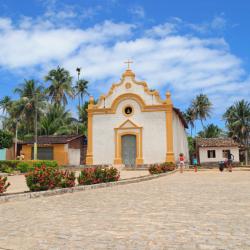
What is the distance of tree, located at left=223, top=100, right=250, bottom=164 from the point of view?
165ft

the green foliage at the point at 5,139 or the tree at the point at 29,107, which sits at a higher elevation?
the tree at the point at 29,107

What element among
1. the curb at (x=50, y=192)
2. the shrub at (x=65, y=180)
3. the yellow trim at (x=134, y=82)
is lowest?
the curb at (x=50, y=192)

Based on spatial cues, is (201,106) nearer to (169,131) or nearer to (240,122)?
(240,122)

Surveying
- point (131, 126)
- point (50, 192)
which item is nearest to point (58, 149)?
point (131, 126)

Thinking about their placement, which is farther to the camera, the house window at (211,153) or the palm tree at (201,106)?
the palm tree at (201,106)

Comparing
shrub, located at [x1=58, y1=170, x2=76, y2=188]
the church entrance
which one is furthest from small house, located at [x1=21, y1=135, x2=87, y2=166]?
shrub, located at [x1=58, y1=170, x2=76, y2=188]

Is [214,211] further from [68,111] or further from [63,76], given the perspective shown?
[63,76]

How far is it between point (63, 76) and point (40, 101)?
1545 centimetres

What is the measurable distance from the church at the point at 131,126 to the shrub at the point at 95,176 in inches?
596

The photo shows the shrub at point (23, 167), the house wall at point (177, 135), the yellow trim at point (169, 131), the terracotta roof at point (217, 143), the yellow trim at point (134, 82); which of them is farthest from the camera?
the terracotta roof at point (217, 143)

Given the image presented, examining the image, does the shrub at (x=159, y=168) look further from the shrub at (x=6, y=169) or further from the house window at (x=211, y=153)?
the house window at (x=211, y=153)

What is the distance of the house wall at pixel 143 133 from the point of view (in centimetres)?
2861

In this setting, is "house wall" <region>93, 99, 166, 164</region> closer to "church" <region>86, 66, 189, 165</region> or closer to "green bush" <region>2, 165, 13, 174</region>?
"church" <region>86, 66, 189, 165</region>

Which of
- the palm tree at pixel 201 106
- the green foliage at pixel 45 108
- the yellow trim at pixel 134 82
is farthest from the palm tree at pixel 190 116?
the yellow trim at pixel 134 82
